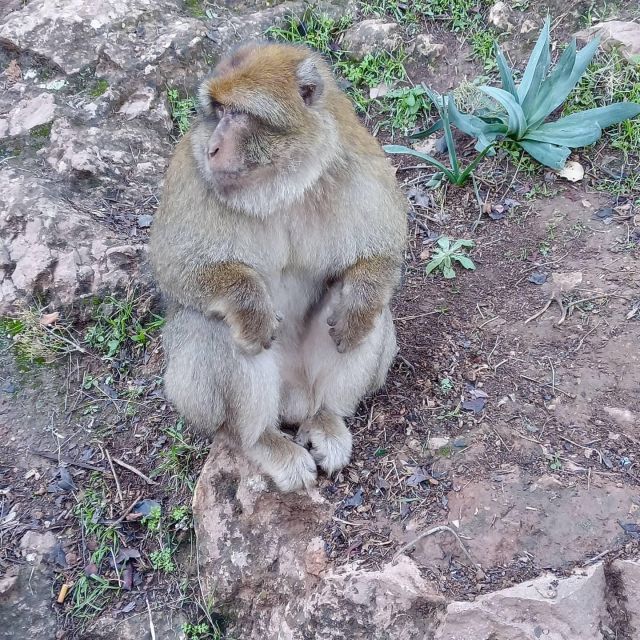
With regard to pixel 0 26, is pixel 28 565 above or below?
below

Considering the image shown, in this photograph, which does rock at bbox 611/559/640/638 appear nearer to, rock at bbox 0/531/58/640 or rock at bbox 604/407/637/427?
rock at bbox 604/407/637/427

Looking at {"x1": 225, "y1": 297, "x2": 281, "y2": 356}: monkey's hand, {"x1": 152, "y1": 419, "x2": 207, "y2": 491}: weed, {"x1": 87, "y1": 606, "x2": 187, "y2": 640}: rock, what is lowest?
{"x1": 87, "y1": 606, "x2": 187, "y2": 640}: rock

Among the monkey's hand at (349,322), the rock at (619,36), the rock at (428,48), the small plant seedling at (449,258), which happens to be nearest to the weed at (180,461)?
the monkey's hand at (349,322)

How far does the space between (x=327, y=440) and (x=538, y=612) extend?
1.17 meters

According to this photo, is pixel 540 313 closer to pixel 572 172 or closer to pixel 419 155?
pixel 572 172

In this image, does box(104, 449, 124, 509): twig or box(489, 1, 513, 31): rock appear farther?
box(489, 1, 513, 31): rock

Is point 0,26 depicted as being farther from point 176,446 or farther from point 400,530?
point 400,530

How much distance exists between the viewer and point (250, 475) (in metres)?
3.29

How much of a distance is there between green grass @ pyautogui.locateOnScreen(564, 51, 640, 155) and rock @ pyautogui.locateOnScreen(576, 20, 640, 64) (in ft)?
0.21

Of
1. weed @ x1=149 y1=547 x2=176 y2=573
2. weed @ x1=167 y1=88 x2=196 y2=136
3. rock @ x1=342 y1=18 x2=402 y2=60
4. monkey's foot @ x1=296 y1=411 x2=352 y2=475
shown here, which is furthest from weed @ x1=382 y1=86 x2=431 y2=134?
weed @ x1=149 y1=547 x2=176 y2=573

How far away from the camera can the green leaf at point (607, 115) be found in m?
4.51

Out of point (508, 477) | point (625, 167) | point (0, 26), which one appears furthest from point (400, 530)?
point (0, 26)

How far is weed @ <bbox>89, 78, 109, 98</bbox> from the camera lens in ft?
17.0

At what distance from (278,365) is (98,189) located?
226 centimetres
